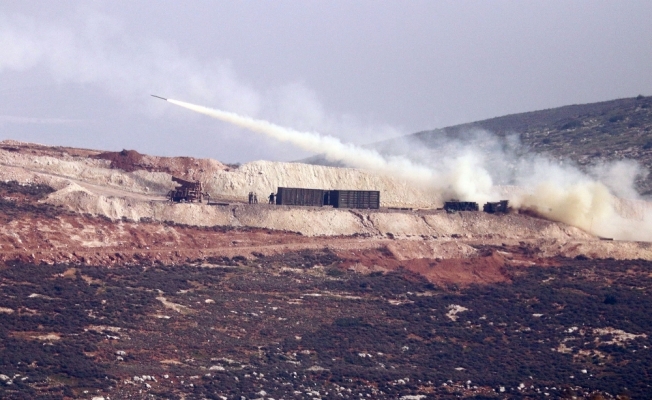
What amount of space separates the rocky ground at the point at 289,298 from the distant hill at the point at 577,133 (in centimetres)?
4198

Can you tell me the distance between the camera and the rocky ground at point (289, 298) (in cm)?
4328

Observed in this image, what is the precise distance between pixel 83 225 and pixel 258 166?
25647 millimetres

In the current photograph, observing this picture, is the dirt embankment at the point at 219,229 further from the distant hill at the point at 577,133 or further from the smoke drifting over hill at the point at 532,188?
the distant hill at the point at 577,133

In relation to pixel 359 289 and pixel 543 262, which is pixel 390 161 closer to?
pixel 543 262

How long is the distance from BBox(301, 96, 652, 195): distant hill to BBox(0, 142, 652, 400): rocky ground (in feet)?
138

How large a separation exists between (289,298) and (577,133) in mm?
96859

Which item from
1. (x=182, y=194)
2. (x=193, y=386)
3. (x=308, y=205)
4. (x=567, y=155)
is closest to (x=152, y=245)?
(x=182, y=194)

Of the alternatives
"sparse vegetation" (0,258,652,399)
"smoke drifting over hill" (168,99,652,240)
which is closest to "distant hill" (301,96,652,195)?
"smoke drifting over hill" (168,99,652,240)

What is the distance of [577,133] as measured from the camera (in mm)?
143875

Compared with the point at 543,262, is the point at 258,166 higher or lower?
higher

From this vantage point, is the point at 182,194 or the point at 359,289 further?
the point at 182,194

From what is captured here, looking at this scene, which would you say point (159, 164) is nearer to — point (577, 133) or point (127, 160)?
point (127, 160)

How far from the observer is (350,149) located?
81125mm

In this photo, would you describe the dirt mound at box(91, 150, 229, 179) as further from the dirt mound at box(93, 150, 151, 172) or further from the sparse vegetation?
the sparse vegetation
